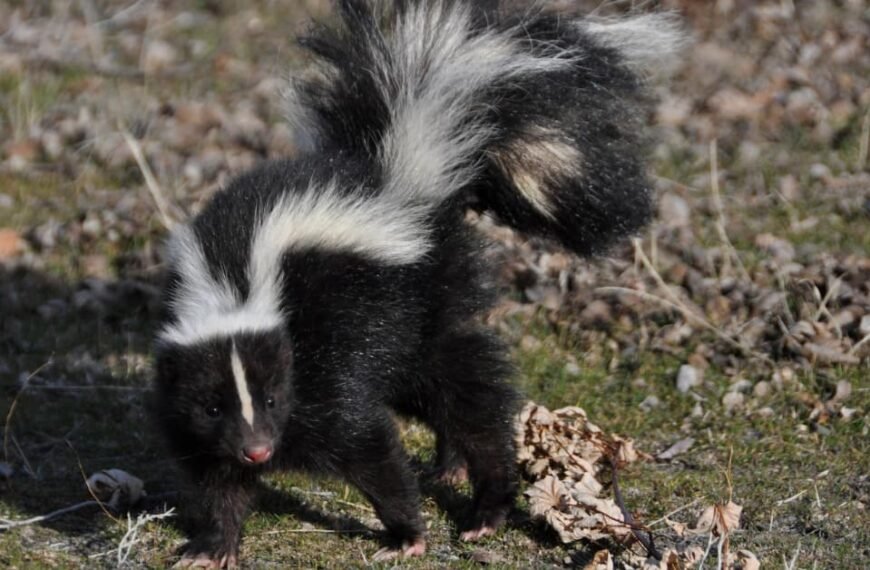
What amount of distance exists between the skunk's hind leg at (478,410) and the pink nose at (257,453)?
39.0 inches

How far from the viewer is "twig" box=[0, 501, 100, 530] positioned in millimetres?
5375

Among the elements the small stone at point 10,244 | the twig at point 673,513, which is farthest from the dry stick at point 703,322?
the small stone at point 10,244

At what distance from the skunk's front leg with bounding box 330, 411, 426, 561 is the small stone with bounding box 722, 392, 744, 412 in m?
2.08

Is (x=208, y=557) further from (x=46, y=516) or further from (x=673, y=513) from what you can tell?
(x=673, y=513)

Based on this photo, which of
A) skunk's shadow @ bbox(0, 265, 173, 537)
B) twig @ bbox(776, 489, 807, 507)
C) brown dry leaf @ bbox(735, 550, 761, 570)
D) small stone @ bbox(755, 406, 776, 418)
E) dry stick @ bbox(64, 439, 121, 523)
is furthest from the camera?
small stone @ bbox(755, 406, 776, 418)

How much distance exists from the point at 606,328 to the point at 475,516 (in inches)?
88.1

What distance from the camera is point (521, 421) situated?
6102mm

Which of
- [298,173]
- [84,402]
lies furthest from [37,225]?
[298,173]

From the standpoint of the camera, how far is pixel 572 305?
7.85 m

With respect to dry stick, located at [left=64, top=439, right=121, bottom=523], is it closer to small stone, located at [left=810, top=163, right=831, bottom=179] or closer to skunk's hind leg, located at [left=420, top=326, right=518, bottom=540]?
skunk's hind leg, located at [left=420, top=326, right=518, bottom=540]

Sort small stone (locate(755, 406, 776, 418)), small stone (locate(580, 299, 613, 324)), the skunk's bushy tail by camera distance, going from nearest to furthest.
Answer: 1. the skunk's bushy tail
2. small stone (locate(755, 406, 776, 418))
3. small stone (locate(580, 299, 613, 324))

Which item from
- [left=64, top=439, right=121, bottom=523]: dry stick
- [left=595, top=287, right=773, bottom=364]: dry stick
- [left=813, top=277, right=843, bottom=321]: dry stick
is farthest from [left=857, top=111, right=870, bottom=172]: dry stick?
[left=64, top=439, right=121, bottom=523]: dry stick

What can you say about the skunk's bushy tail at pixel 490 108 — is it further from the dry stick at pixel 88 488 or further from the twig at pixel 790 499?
the dry stick at pixel 88 488

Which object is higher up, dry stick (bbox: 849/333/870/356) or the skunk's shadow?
dry stick (bbox: 849/333/870/356)
